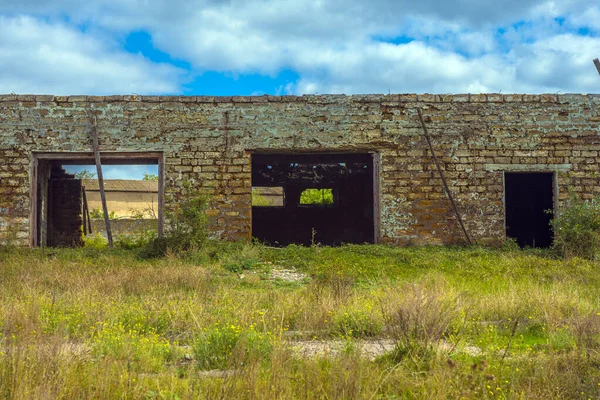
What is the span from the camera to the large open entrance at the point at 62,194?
44.1 feet

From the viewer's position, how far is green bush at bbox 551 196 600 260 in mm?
12211

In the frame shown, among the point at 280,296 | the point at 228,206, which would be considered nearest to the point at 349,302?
the point at 280,296

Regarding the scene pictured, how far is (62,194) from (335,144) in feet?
27.6

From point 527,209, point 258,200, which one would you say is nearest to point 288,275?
point 527,209

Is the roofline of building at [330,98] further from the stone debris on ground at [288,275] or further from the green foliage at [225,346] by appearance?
the green foliage at [225,346]

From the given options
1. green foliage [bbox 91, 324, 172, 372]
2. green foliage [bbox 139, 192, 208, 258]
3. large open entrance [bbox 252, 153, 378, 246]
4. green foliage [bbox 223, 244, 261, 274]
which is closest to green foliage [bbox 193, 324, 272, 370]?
green foliage [bbox 91, 324, 172, 372]

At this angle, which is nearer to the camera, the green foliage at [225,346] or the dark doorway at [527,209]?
the green foliage at [225,346]

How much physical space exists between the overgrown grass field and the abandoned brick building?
3102 mm

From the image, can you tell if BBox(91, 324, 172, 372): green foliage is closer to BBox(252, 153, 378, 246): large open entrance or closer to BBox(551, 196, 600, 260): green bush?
BBox(551, 196, 600, 260): green bush

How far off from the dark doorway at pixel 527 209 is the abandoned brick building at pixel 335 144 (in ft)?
12.0

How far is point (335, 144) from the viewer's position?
1351 cm

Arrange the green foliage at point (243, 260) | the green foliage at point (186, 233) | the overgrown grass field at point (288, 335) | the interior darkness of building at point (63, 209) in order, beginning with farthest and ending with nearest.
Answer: the interior darkness of building at point (63, 209) < the green foliage at point (186, 233) < the green foliage at point (243, 260) < the overgrown grass field at point (288, 335)

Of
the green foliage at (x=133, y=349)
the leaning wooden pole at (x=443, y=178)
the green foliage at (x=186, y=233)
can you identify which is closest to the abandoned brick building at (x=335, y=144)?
the leaning wooden pole at (x=443, y=178)

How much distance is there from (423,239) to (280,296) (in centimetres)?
643
